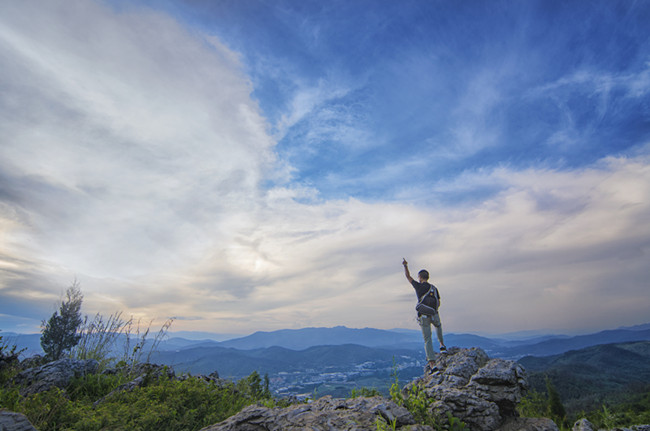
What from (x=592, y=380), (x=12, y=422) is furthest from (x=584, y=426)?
(x=592, y=380)

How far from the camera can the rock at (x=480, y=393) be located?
6.30 metres

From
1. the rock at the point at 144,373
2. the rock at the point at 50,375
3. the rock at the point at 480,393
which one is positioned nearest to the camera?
the rock at the point at 480,393

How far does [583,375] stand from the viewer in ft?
469

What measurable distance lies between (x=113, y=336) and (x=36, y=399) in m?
6.69

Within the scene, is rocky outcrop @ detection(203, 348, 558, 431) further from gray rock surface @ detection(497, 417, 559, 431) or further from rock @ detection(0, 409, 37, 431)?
rock @ detection(0, 409, 37, 431)

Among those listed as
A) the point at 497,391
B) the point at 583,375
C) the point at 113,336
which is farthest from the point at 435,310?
the point at 583,375

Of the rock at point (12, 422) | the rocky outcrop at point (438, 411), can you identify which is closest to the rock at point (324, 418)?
the rocky outcrop at point (438, 411)

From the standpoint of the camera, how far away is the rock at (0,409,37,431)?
4.50 metres

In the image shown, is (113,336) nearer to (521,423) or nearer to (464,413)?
(464,413)

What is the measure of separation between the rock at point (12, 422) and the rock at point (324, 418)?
2734 millimetres

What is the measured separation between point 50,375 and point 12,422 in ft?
19.0

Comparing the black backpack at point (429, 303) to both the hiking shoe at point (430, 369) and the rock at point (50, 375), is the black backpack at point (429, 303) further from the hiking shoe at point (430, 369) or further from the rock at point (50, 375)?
the rock at point (50, 375)

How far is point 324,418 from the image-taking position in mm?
5699

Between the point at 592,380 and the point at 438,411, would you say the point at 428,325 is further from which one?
the point at 592,380
